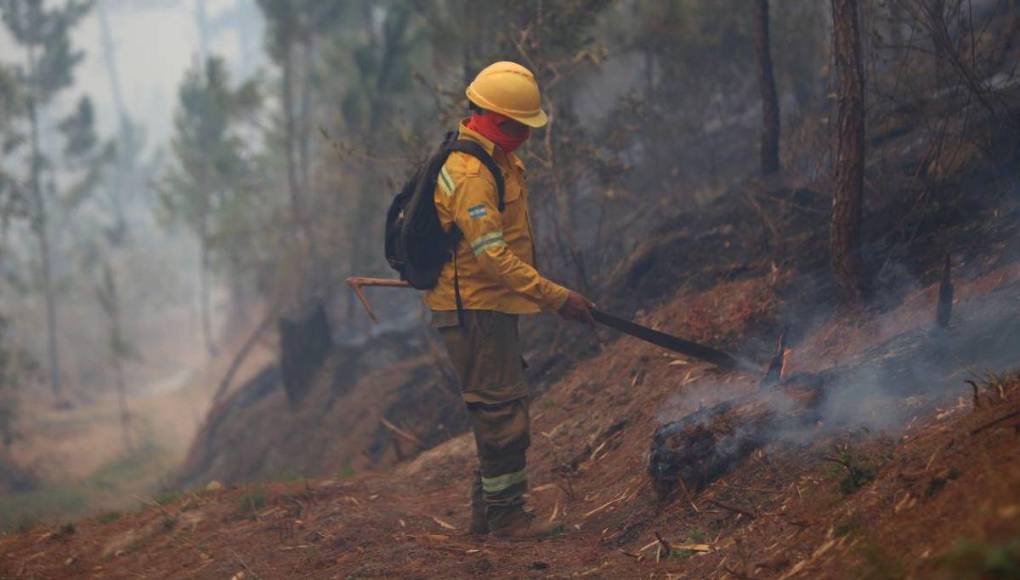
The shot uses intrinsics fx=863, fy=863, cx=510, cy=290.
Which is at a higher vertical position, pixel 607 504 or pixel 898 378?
pixel 898 378

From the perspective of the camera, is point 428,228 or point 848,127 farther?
point 848,127

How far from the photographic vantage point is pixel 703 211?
9094 millimetres

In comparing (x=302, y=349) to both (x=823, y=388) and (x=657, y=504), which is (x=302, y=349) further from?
(x=823, y=388)

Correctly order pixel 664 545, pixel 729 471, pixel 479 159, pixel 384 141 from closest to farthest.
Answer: pixel 664 545 < pixel 729 471 < pixel 479 159 < pixel 384 141

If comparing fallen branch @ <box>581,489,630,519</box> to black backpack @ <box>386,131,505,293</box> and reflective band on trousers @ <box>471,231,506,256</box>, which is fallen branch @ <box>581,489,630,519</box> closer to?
black backpack @ <box>386,131,505,293</box>

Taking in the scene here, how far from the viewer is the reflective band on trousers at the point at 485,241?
15.6 ft

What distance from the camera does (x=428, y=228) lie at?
4.98 metres

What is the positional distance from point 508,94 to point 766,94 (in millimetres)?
4320

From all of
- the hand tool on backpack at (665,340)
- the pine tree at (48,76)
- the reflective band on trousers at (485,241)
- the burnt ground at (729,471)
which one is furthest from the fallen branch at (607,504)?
the pine tree at (48,76)

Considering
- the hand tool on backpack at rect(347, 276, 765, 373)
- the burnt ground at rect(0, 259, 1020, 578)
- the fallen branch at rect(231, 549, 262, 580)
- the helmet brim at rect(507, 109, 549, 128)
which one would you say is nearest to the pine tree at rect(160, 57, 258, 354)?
the burnt ground at rect(0, 259, 1020, 578)

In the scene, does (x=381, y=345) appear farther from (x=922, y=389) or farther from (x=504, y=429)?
(x=922, y=389)

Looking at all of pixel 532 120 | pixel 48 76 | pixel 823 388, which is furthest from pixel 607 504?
pixel 48 76

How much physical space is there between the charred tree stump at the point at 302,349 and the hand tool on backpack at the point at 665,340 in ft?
31.2

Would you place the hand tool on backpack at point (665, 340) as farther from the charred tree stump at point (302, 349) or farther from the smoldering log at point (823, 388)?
the charred tree stump at point (302, 349)
